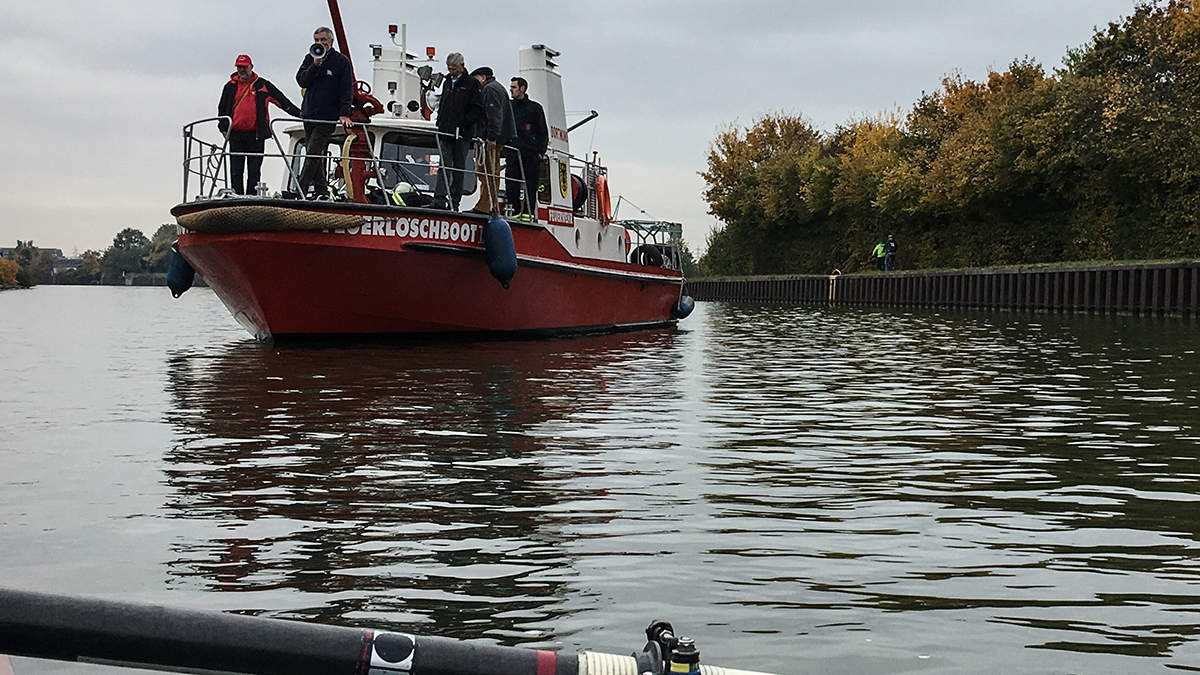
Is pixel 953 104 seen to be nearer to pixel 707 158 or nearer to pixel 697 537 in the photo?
pixel 707 158

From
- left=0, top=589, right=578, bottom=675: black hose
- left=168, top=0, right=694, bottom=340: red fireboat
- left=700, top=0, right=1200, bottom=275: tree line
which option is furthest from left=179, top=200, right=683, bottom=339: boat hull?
left=700, top=0, right=1200, bottom=275: tree line

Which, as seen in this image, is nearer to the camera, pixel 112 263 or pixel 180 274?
pixel 180 274

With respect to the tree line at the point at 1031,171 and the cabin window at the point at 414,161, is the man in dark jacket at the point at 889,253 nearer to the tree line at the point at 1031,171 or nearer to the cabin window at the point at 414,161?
the tree line at the point at 1031,171

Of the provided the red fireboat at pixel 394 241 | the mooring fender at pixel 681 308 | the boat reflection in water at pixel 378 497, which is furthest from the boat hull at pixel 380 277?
the mooring fender at pixel 681 308

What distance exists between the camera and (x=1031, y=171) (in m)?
39.2

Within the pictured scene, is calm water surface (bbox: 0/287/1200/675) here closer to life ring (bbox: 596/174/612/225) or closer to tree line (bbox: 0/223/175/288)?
life ring (bbox: 596/174/612/225)

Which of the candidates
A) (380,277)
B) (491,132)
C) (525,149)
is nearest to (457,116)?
(491,132)

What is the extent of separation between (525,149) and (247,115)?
12.3 ft

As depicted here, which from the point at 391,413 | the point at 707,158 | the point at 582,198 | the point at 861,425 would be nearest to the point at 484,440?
the point at 391,413

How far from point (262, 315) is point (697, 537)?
449 inches

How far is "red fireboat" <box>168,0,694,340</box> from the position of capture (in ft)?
48.0

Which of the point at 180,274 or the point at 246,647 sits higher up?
the point at 180,274

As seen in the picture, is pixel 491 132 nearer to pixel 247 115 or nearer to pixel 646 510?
pixel 247 115

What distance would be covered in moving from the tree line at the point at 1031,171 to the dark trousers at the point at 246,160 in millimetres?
26061
